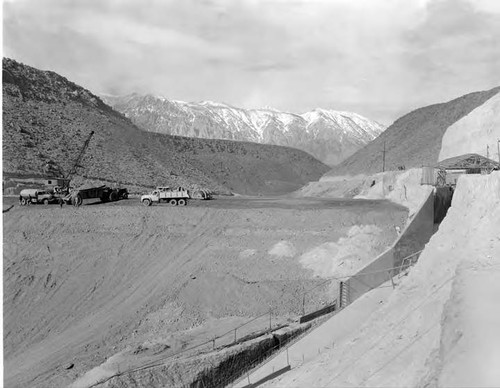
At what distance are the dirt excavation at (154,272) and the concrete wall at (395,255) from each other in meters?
2.28

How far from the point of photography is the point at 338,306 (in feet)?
59.6

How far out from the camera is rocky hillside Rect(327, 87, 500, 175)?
6197cm

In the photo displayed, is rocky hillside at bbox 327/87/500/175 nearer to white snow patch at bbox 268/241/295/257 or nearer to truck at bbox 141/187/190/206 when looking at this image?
truck at bbox 141/187/190/206

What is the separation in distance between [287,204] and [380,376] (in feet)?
67.6

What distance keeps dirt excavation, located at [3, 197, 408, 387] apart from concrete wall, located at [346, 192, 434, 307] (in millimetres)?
2284

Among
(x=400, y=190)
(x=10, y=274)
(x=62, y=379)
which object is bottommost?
(x=62, y=379)

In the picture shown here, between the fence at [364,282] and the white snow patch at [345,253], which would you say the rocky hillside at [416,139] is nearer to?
the white snow patch at [345,253]

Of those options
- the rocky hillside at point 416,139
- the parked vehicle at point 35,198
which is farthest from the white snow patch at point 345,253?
the rocky hillside at point 416,139

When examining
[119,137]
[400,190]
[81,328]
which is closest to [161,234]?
[81,328]

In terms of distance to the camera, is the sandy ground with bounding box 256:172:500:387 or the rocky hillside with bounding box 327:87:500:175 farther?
the rocky hillside with bounding box 327:87:500:175

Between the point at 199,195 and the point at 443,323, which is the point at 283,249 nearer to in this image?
the point at 199,195

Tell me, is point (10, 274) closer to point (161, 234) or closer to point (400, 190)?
point (161, 234)

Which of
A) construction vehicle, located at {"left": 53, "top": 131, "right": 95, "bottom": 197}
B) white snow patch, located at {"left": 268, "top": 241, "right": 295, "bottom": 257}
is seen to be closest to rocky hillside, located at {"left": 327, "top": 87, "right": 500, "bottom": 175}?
construction vehicle, located at {"left": 53, "top": 131, "right": 95, "bottom": 197}

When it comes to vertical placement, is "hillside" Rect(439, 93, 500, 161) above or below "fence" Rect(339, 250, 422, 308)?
above
